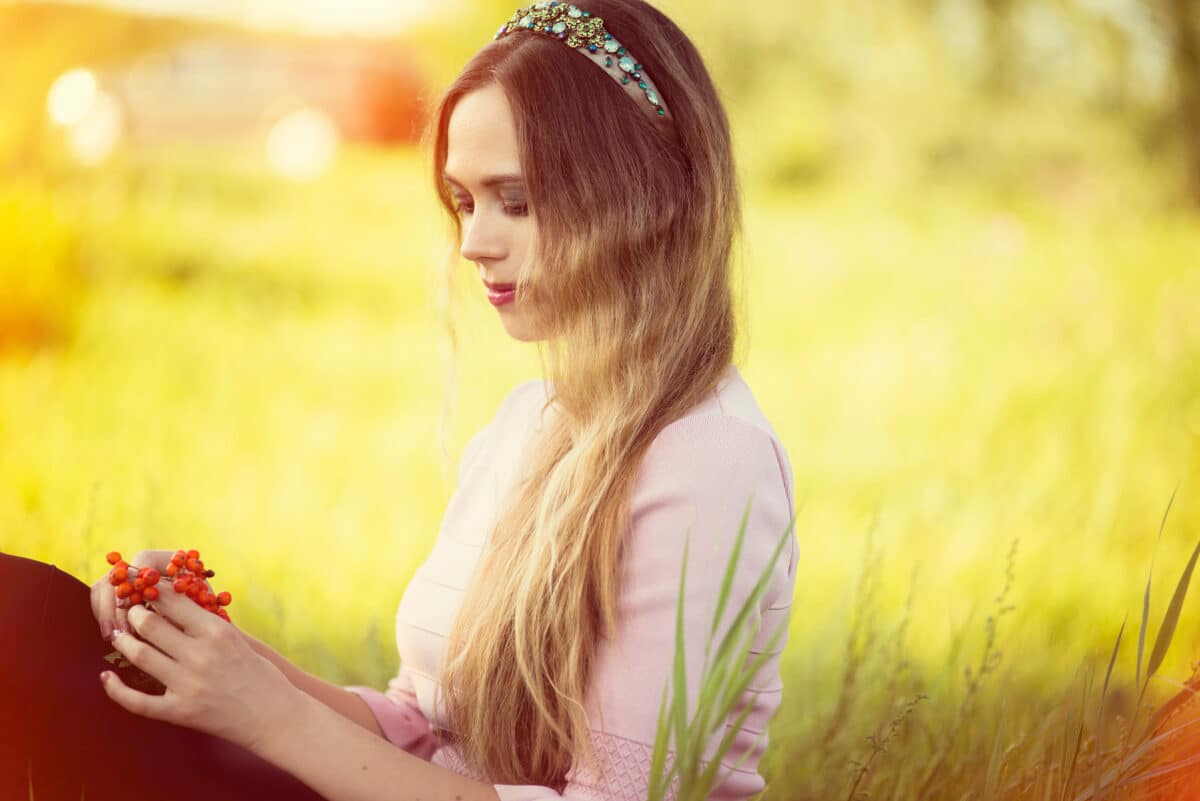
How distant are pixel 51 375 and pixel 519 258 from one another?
15.1ft

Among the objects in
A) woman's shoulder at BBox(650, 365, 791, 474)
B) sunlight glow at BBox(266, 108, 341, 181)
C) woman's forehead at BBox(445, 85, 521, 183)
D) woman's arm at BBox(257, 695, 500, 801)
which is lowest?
woman's arm at BBox(257, 695, 500, 801)

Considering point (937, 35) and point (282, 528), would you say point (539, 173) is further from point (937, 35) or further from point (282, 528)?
point (937, 35)

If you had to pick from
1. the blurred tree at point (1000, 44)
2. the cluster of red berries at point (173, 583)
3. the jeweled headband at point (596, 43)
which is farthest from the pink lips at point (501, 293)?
the blurred tree at point (1000, 44)

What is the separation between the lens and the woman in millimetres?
1460

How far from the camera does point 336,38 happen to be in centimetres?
1113

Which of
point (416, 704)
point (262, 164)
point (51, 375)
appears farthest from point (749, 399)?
point (262, 164)

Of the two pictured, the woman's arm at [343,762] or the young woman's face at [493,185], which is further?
the young woman's face at [493,185]

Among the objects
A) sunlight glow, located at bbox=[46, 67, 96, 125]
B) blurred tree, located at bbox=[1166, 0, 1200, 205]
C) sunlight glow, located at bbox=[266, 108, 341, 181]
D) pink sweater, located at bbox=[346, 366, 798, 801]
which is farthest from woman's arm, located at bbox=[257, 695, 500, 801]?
sunlight glow, located at bbox=[266, 108, 341, 181]

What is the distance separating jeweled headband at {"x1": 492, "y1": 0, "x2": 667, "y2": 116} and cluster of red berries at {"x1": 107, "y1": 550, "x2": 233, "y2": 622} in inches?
35.7

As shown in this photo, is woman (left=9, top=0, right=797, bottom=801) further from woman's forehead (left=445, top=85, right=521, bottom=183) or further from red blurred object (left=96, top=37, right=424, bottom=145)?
red blurred object (left=96, top=37, right=424, bottom=145)

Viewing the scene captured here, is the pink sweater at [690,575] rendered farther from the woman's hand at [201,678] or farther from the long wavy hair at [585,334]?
the woman's hand at [201,678]

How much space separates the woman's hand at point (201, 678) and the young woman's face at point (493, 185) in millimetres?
623

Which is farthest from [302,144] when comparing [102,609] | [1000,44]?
[102,609]

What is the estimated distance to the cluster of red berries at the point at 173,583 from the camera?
4.68ft
